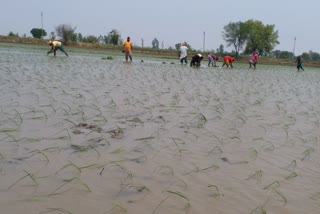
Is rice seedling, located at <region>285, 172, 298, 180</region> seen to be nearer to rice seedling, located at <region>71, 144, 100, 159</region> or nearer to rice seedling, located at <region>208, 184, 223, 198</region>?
rice seedling, located at <region>208, 184, 223, 198</region>

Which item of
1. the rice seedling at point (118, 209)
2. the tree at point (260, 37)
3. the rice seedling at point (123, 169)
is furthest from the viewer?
the tree at point (260, 37)

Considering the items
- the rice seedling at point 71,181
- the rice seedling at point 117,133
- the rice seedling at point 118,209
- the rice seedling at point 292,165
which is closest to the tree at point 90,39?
the rice seedling at point 117,133

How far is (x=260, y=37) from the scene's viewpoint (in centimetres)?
6962

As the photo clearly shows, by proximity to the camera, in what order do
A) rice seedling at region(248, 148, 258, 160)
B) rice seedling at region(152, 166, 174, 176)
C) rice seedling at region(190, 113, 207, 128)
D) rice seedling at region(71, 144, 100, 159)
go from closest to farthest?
rice seedling at region(152, 166, 174, 176) < rice seedling at region(71, 144, 100, 159) < rice seedling at region(248, 148, 258, 160) < rice seedling at region(190, 113, 207, 128)

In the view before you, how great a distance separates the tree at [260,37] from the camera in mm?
69125

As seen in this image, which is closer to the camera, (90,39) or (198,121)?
(198,121)

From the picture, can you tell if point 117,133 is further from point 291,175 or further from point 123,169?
point 291,175

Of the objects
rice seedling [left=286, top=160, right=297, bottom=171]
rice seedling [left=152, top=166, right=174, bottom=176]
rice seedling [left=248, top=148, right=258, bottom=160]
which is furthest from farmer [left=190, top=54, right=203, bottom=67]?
rice seedling [left=152, top=166, right=174, bottom=176]

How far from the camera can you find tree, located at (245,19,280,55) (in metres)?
69.1

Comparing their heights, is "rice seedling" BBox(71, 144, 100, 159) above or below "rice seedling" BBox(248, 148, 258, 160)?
above

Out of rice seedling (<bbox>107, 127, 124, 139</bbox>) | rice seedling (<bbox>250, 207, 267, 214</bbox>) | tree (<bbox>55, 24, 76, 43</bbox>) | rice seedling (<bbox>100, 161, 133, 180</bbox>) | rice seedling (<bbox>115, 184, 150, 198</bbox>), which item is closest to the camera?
rice seedling (<bbox>250, 207, 267, 214</bbox>)

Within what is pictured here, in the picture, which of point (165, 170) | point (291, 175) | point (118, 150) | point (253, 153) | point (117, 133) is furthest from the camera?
point (117, 133)

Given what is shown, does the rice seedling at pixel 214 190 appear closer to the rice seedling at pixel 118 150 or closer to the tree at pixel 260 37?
the rice seedling at pixel 118 150

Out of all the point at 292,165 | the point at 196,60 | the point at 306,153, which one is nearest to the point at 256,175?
the point at 292,165
